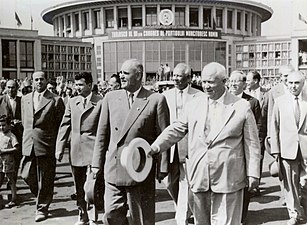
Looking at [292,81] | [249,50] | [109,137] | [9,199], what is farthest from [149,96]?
[249,50]

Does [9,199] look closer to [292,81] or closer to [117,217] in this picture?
[117,217]

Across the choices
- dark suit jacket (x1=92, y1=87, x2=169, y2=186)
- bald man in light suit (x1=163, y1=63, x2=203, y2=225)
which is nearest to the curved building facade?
bald man in light suit (x1=163, y1=63, x2=203, y2=225)

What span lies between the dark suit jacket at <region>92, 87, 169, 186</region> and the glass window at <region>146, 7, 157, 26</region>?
190ft

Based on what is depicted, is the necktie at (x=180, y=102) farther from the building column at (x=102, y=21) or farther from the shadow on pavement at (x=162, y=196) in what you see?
the building column at (x=102, y=21)

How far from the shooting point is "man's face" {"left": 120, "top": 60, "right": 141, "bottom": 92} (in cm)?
457

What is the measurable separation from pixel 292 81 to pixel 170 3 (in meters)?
57.8

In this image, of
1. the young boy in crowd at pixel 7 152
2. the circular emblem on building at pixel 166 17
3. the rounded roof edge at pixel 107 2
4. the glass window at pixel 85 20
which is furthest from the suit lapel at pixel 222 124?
the glass window at pixel 85 20

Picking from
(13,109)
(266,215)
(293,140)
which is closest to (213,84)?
(293,140)

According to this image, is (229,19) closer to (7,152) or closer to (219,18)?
(219,18)

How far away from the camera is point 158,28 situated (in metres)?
56.8

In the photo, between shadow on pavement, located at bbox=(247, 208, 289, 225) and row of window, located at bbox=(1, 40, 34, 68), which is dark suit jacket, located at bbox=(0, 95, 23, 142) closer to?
shadow on pavement, located at bbox=(247, 208, 289, 225)

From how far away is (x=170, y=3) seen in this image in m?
61.8

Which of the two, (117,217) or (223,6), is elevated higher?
(223,6)

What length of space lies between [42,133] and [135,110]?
242 centimetres
